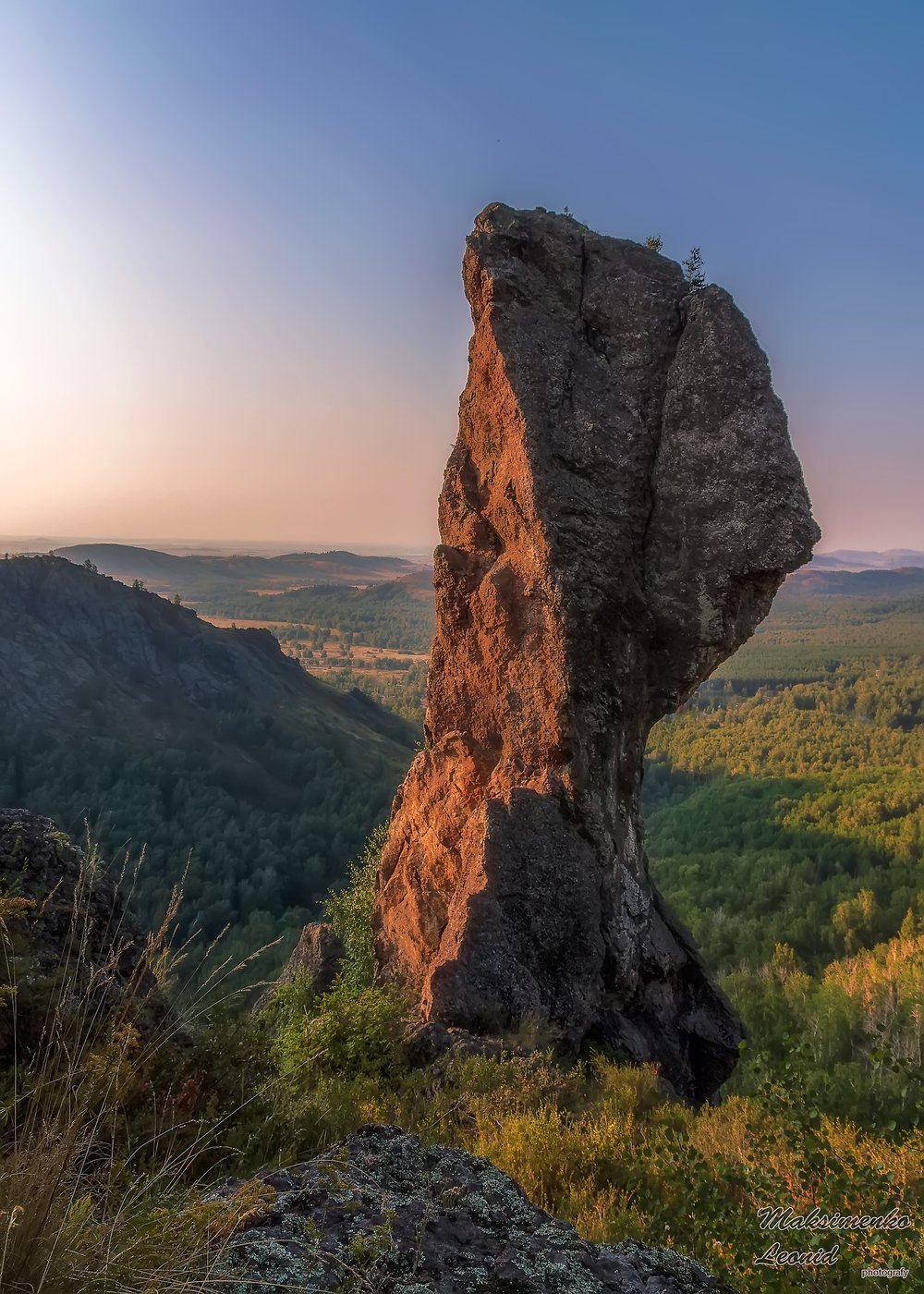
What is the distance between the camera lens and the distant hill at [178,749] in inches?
2056

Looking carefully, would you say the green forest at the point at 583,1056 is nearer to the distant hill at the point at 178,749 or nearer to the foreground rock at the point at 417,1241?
the foreground rock at the point at 417,1241

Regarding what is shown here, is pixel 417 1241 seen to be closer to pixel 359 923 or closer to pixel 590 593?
pixel 590 593

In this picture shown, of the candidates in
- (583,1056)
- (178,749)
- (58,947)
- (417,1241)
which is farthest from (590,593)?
(178,749)

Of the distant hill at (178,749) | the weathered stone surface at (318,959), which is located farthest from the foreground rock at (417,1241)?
the distant hill at (178,749)

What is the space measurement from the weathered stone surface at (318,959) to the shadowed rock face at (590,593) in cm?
125

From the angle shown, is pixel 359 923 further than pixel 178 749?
No

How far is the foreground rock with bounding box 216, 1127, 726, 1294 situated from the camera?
110 inches

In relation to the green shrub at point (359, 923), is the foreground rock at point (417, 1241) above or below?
above

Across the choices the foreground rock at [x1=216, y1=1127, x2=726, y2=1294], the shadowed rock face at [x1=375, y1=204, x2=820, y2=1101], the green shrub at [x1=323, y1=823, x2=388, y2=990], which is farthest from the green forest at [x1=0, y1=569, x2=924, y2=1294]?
the shadowed rock face at [x1=375, y1=204, x2=820, y2=1101]

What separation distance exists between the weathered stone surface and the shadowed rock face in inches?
49.3

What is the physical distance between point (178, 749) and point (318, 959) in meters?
54.5

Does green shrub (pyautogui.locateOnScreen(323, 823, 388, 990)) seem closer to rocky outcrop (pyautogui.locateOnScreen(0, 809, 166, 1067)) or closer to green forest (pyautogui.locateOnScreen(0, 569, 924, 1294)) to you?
green forest (pyautogui.locateOnScreen(0, 569, 924, 1294))

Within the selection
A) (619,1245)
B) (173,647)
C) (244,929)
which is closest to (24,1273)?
(619,1245)

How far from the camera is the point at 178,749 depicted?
65.3m
